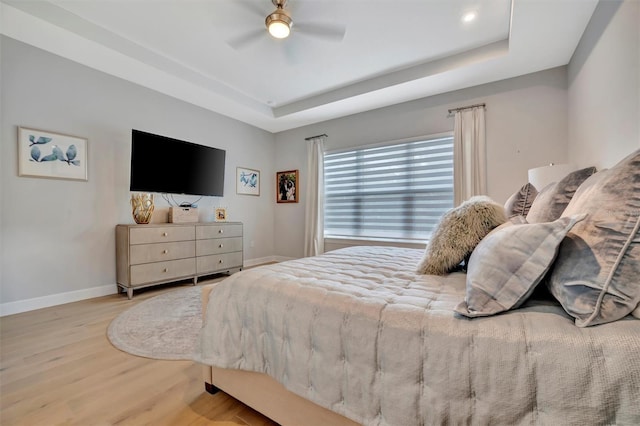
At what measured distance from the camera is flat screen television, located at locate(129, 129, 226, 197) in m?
3.19

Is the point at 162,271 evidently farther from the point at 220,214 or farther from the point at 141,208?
the point at 220,214

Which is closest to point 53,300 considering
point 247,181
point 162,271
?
point 162,271

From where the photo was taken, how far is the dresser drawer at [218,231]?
368cm

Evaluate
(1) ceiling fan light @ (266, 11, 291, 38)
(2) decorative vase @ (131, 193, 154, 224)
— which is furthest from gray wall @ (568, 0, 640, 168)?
(2) decorative vase @ (131, 193, 154, 224)

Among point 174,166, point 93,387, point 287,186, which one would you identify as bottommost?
point 93,387

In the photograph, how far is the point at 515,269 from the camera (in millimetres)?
829

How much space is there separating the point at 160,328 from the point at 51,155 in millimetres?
2227

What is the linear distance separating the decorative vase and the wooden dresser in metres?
0.19

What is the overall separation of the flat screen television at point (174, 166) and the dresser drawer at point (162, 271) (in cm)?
→ 93

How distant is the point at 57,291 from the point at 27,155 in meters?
1.43

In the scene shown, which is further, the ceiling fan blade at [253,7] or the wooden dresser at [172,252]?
the wooden dresser at [172,252]

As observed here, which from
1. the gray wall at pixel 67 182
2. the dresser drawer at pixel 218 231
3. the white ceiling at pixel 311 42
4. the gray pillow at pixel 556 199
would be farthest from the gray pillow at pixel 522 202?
the gray wall at pixel 67 182

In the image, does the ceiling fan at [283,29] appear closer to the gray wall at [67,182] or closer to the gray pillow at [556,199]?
the gray wall at [67,182]

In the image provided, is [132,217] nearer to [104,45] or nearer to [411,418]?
[104,45]
